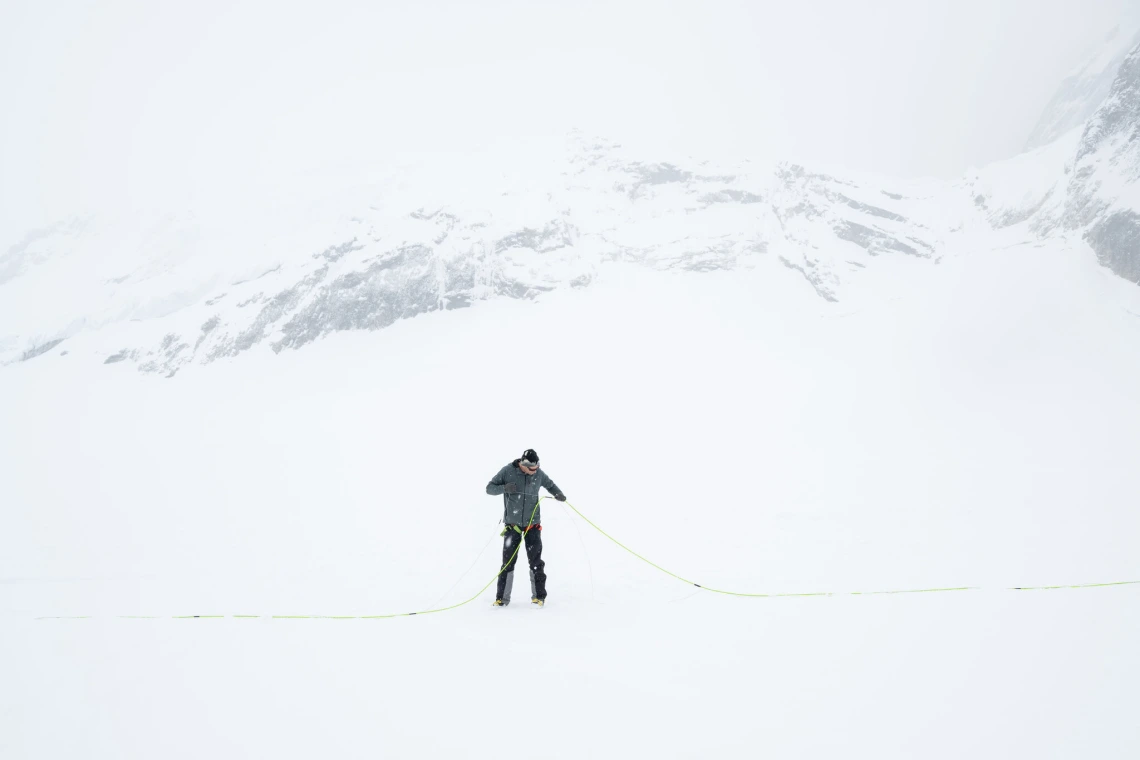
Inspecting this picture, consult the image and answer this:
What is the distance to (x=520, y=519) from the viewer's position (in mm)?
8062

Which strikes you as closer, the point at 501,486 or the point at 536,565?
the point at 501,486

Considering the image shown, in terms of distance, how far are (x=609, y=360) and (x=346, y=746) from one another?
36952mm

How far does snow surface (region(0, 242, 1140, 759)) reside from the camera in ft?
14.0

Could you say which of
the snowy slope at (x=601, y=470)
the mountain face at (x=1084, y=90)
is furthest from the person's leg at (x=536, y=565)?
Answer: the mountain face at (x=1084, y=90)

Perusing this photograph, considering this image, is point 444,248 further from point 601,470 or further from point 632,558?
point 632,558

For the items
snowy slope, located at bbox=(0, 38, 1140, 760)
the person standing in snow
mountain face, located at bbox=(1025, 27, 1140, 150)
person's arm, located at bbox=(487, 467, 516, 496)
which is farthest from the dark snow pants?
mountain face, located at bbox=(1025, 27, 1140, 150)

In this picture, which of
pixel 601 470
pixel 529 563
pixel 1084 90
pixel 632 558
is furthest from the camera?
pixel 1084 90

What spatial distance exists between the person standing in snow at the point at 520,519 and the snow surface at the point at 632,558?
38 cm

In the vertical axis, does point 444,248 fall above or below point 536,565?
above

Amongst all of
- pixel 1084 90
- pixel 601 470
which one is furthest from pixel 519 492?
pixel 1084 90

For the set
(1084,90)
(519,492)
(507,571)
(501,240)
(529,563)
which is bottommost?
(507,571)

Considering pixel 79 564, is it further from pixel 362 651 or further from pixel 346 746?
pixel 346 746

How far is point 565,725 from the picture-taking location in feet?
13.7

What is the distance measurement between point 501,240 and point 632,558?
50306 mm
